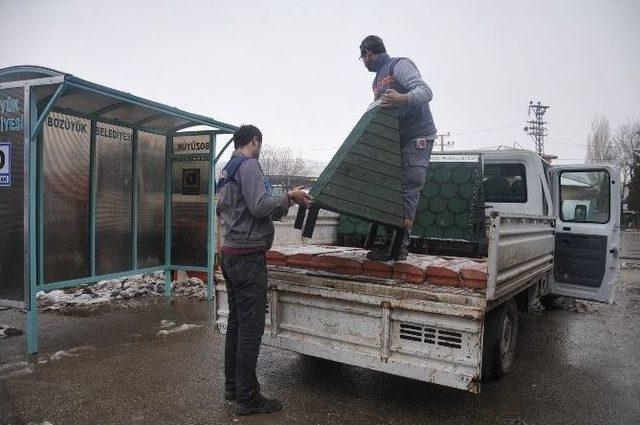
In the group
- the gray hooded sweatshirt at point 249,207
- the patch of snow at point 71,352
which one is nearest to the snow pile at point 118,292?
the patch of snow at point 71,352

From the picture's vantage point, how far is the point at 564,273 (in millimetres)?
6270

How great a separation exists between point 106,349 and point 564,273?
5570 millimetres

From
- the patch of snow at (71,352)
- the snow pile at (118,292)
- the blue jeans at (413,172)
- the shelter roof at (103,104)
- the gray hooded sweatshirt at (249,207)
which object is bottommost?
the patch of snow at (71,352)

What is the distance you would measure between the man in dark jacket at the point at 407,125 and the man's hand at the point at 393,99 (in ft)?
0.89

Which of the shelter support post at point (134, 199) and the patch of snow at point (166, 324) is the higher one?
the shelter support post at point (134, 199)

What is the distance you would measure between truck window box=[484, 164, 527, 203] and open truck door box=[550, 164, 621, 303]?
914mm

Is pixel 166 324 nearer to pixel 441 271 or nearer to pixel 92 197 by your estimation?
pixel 92 197

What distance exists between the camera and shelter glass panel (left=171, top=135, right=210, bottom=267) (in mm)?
7238

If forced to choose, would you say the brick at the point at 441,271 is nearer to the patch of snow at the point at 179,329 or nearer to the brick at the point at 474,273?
the brick at the point at 474,273

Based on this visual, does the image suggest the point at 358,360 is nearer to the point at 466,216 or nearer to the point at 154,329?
the point at 466,216

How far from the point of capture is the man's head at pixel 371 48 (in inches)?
156

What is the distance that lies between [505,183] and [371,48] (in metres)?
2.98

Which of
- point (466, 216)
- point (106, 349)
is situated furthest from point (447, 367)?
point (106, 349)

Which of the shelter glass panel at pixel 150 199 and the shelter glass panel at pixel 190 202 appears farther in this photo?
the shelter glass panel at pixel 190 202
